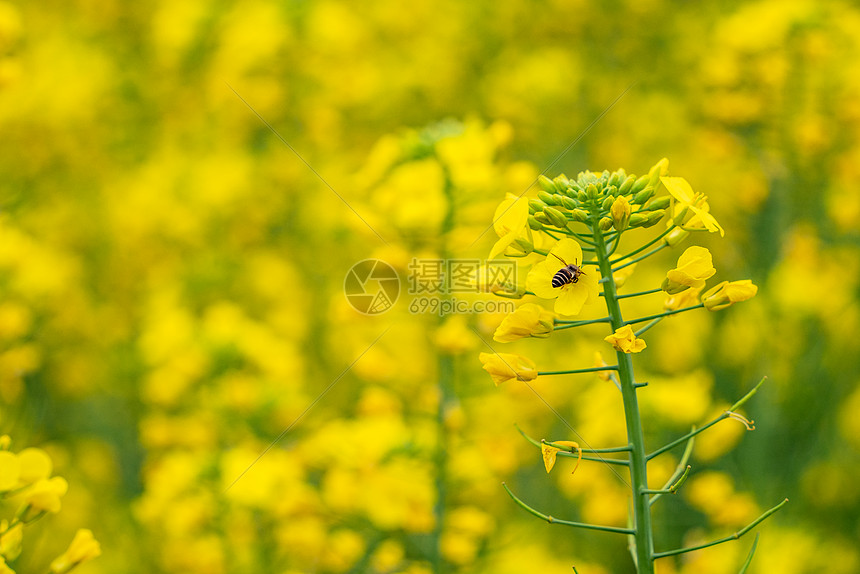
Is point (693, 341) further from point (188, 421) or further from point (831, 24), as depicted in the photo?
point (188, 421)

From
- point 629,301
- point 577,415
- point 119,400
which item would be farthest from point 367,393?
point 119,400

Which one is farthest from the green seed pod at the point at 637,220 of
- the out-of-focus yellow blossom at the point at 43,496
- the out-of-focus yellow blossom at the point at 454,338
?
the out-of-focus yellow blossom at the point at 43,496

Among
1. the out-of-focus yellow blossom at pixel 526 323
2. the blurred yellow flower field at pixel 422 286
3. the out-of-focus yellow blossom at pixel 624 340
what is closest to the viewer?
the out-of-focus yellow blossom at pixel 624 340

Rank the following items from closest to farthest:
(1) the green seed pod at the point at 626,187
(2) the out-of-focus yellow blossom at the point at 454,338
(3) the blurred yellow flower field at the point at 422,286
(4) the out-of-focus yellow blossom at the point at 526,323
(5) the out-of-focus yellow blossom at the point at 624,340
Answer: (5) the out-of-focus yellow blossom at the point at 624,340, (4) the out-of-focus yellow blossom at the point at 526,323, (1) the green seed pod at the point at 626,187, (2) the out-of-focus yellow blossom at the point at 454,338, (3) the blurred yellow flower field at the point at 422,286

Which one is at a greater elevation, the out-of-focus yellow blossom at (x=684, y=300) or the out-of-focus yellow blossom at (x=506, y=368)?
the out-of-focus yellow blossom at (x=684, y=300)

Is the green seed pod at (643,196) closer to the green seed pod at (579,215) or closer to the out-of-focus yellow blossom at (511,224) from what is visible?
the green seed pod at (579,215)

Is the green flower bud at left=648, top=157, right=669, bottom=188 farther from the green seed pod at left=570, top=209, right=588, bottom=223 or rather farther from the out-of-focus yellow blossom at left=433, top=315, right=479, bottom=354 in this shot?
the out-of-focus yellow blossom at left=433, top=315, right=479, bottom=354

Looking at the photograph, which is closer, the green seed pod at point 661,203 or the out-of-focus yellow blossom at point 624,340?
the out-of-focus yellow blossom at point 624,340
